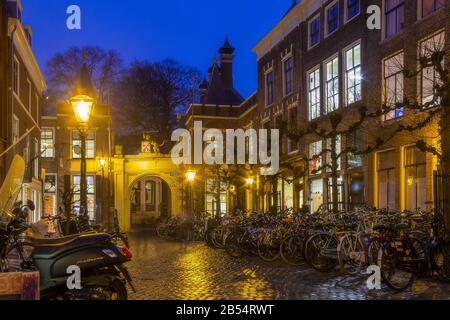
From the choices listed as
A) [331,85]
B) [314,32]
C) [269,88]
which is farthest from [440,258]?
[269,88]

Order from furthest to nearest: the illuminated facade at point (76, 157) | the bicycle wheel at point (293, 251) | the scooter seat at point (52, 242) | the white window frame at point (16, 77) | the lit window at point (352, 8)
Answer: the illuminated facade at point (76, 157) → the white window frame at point (16, 77) → the lit window at point (352, 8) → the bicycle wheel at point (293, 251) → the scooter seat at point (52, 242)

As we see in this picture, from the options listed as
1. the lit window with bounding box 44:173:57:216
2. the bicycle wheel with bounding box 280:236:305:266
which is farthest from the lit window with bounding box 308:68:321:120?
the lit window with bounding box 44:173:57:216

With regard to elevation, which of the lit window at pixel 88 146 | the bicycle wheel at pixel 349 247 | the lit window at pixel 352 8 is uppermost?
the lit window at pixel 352 8

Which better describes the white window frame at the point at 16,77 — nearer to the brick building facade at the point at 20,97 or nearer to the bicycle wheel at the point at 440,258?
the brick building facade at the point at 20,97

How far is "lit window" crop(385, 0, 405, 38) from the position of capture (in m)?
19.5

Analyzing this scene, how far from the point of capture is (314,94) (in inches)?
1057

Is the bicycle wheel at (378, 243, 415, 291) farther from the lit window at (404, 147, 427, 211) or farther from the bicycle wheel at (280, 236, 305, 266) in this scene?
the lit window at (404, 147, 427, 211)

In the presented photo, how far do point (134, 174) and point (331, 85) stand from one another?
1985cm

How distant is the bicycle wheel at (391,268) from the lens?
9.71 meters

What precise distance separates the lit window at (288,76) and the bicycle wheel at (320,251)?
1815cm

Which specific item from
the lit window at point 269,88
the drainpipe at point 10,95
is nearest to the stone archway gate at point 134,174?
the lit window at point 269,88

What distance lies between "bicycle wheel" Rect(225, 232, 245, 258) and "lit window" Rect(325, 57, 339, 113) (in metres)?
9.09

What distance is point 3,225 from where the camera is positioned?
316 inches
